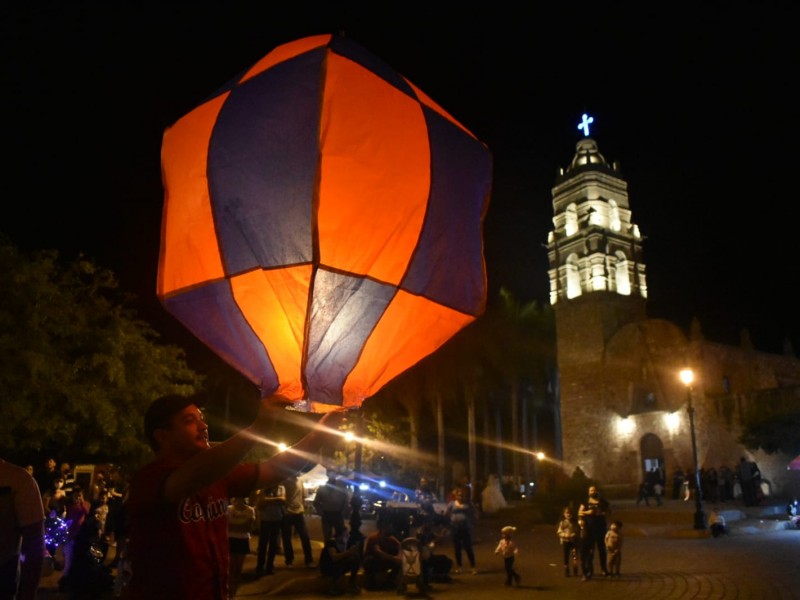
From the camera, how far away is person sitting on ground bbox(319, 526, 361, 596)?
10.0m

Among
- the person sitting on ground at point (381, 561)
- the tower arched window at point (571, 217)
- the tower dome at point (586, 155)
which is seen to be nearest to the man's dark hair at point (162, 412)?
the person sitting on ground at point (381, 561)

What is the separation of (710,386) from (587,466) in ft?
27.6

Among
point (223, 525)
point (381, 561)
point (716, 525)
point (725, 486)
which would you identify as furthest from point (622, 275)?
point (223, 525)

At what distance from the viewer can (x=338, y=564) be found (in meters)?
10.1

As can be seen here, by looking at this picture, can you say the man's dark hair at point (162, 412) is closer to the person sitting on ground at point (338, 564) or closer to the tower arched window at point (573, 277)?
the person sitting on ground at point (338, 564)

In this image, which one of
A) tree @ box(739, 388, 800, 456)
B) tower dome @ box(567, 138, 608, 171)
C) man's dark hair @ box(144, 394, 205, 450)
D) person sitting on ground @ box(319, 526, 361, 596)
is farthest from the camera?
tower dome @ box(567, 138, 608, 171)

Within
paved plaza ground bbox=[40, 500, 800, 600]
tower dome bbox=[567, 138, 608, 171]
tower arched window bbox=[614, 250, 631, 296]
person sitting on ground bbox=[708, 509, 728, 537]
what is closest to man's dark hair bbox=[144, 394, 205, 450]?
paved plaza ground bbox=[40, 500, 800, 600]

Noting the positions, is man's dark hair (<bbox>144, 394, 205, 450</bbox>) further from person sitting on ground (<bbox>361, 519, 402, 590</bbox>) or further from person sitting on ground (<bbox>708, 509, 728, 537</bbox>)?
person sitting on ground (<bbox>708, 509, 728, 537</bbox>)

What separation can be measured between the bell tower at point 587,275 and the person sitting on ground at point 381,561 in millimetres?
28845

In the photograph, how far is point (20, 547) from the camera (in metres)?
3.92

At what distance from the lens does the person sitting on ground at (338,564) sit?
1005 centimetres

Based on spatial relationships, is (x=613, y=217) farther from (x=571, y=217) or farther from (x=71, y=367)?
(x=71, y=367)

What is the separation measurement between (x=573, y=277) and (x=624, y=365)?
7.44 meters

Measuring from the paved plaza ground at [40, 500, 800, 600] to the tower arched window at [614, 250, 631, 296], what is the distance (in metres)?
22.5
